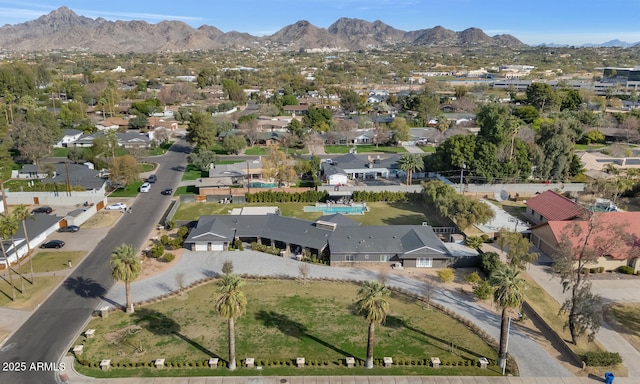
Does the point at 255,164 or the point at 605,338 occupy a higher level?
the point at 255,164

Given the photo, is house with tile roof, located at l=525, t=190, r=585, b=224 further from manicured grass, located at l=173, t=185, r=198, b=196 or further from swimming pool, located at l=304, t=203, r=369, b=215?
manicured grass, located at l=173, t=185, r=198, b=196

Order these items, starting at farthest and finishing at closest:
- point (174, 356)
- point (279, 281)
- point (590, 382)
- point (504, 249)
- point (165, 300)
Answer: point (504, 249) → point (279, 281) → point (165, 300) → point (174, 356) → point (590, 382)

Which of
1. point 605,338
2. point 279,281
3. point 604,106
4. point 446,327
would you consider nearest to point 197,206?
point 279,281

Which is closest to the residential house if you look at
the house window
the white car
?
the white car

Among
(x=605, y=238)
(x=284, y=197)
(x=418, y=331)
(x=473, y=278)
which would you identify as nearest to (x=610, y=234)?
(x=605, y=238)

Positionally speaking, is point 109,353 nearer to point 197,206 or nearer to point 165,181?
point 197,206

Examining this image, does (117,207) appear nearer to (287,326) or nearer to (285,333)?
(287,326)

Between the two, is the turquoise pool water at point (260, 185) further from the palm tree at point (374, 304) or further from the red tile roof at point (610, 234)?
the palm tree at point (374, 304)
